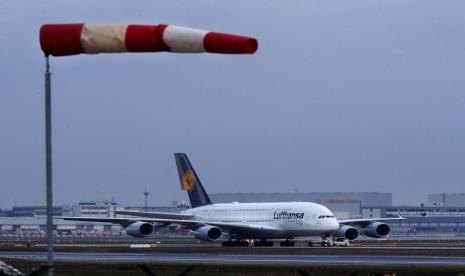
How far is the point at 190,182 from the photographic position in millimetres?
102875

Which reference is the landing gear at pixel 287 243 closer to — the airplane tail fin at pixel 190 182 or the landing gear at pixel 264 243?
the landing gear at pixel 264 243

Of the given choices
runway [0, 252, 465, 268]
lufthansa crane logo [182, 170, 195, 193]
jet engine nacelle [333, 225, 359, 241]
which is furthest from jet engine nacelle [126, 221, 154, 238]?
runway [0, 252, 465, 268]

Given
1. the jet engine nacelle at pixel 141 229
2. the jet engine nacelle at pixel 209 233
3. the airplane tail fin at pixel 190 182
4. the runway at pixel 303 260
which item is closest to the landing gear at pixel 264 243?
the jet engine nacelle at pixel 209 233

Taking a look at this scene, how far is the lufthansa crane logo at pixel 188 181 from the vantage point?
103 m

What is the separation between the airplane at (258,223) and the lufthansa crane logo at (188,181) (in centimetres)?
281

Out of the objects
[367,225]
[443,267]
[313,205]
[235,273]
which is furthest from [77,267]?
[367,225]

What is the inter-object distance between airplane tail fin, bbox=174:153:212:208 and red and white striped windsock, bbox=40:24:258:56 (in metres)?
85.6

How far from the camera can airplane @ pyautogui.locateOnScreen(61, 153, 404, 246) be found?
8962cm

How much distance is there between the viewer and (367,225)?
3853 inches

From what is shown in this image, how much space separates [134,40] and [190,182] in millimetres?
87611

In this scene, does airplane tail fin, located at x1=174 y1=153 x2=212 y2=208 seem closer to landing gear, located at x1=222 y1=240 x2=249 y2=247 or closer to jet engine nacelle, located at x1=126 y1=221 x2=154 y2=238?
landing gear, located at x1=222 y1=240 x2=249 y2=247

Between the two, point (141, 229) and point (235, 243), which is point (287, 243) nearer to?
point (235, 243)

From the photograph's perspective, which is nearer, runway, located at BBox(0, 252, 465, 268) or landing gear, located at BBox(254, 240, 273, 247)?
runway, located at BBox(0, 252, 465, 268)

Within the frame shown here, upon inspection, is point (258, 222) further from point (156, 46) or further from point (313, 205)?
point (156, 46)
